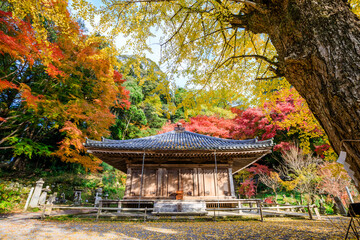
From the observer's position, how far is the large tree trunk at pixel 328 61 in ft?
5.25

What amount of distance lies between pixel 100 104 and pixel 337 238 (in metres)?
13.7

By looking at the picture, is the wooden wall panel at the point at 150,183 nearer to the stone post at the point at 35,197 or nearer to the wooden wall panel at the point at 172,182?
the wooden wall panel at the point at 172,182

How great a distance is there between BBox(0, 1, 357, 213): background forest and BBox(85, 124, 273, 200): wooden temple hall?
2.78 metres

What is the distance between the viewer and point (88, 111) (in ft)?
36.2

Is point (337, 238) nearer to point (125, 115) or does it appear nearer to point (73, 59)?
point (73, 59)

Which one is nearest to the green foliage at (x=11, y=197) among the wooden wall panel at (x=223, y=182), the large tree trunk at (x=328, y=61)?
the wooden wall panel at (x=223, y=182)

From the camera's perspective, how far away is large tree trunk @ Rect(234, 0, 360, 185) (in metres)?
1.60

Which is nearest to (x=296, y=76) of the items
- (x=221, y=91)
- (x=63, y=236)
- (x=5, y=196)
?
(x=221, y=91)

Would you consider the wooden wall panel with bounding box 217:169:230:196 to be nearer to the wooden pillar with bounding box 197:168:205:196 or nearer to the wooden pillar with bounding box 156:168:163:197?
the wooden pillar with bounding box 197:168:205:196

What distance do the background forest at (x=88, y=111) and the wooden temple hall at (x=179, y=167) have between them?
2.78 meters

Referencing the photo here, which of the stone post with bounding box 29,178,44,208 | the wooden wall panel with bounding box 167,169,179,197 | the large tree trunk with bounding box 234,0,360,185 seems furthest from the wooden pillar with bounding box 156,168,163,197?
the large tree trunk with bounding box 234,0,360,185

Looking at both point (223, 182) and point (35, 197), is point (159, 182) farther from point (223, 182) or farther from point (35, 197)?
point (35, 197)

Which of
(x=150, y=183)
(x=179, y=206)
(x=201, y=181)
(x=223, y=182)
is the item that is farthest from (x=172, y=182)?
(x=223, y=182)

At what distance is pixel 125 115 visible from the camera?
2172cm
